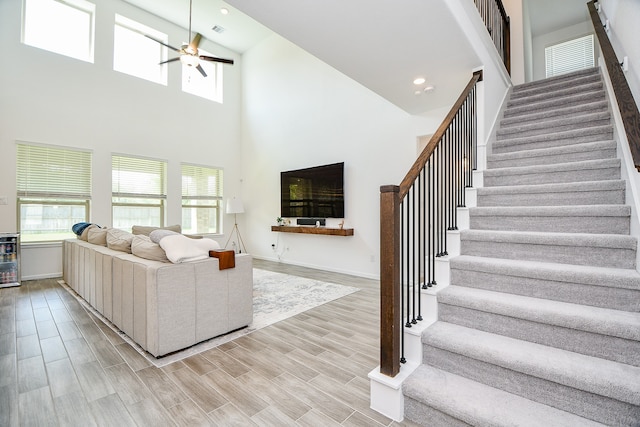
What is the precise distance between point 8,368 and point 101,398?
0.98m

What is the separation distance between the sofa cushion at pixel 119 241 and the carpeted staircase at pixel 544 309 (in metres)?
2.83

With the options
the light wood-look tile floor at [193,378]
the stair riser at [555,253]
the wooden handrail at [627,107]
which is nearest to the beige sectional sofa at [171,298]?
the light wood-look tile floor at [193,378]

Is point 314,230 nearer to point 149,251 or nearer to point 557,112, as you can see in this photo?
point 149,251

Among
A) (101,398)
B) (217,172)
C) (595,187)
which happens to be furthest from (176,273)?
(217,172)

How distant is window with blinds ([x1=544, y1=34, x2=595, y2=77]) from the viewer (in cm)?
622

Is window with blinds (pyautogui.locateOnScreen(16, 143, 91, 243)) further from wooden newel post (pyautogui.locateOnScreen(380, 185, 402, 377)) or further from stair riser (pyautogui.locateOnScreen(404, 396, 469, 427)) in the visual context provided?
stair riser (pyautogui.locateOnScreen(404, 396, 469, 427))

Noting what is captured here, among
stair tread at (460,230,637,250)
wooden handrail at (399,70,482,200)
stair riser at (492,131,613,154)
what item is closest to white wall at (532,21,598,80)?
stair riser at (492,131,613,154)

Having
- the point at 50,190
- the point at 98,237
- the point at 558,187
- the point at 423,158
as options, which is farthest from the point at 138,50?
the point at 558,187

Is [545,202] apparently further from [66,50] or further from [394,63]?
[66,50]

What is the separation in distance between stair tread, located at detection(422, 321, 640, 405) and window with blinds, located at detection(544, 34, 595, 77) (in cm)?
752

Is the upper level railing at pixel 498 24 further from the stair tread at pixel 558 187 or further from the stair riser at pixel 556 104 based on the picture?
the stair tread at pixel 558 187

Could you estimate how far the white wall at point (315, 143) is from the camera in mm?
5062

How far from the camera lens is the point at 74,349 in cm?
241

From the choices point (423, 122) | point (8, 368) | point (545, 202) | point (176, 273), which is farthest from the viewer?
point (423, 122)
